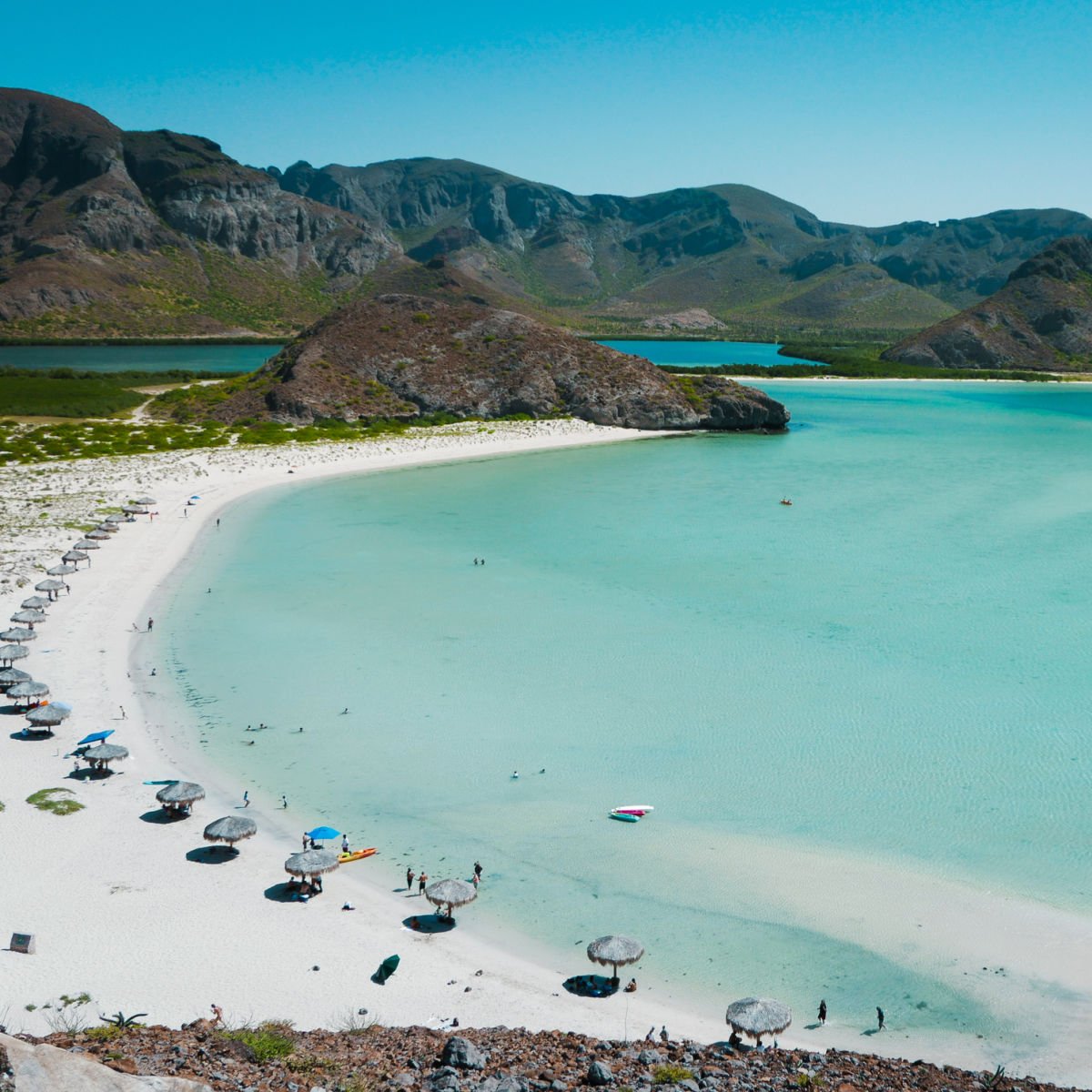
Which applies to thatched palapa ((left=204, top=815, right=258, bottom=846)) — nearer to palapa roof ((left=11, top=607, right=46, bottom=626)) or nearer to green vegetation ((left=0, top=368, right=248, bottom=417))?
palapa roof ((left=11, top=607, right=46, bottom=626))

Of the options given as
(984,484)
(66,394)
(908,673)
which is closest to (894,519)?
(984,484)

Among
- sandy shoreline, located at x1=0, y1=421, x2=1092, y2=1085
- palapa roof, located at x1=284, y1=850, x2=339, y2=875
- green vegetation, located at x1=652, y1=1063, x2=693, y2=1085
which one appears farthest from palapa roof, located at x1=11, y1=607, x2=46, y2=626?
green vegetation, located at x1=652, y1=1063, x2=693, y2=1085

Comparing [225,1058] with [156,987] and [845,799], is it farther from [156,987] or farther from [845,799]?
[845,799]

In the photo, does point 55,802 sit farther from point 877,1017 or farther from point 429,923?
point 877,1017

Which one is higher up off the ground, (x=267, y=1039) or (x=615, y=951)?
(x=267, y=1039)

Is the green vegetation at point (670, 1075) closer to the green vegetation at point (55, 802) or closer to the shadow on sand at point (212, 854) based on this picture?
the shadow on sand at point (212, 854)

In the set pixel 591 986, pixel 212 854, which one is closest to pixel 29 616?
pixel 212 854
